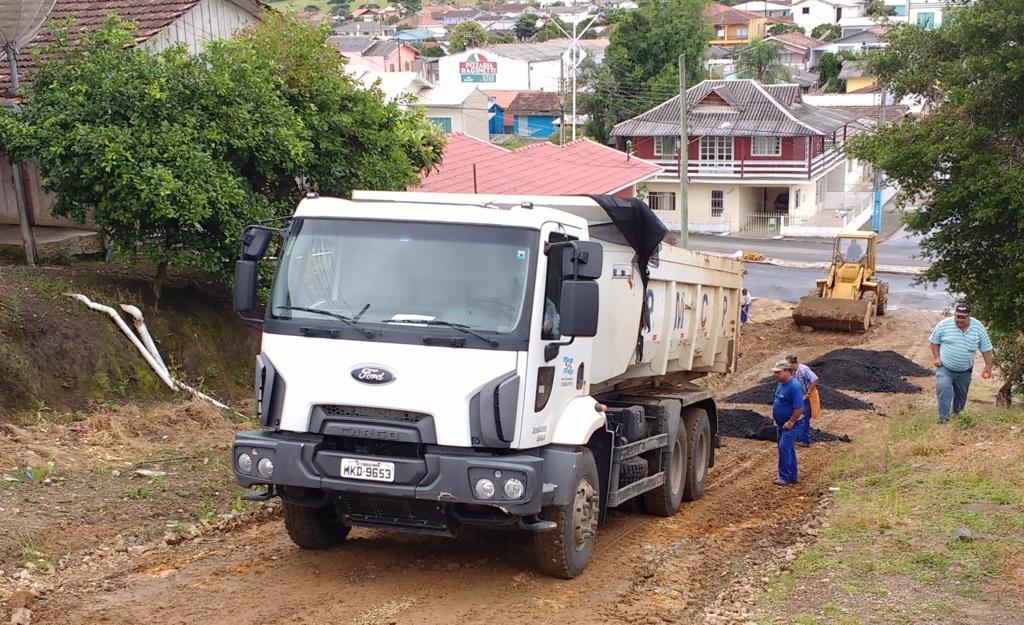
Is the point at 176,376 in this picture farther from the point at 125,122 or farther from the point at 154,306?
the point at 125,122

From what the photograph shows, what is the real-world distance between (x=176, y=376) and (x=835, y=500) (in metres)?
7.57

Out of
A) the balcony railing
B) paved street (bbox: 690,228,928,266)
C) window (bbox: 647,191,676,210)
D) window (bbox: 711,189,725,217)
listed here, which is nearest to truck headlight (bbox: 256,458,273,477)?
paved street (bbox: 690,228,928,266)

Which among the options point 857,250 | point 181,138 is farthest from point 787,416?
point 857,250

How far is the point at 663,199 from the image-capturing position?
51688 mm

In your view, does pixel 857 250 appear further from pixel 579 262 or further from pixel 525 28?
pixel 525 28

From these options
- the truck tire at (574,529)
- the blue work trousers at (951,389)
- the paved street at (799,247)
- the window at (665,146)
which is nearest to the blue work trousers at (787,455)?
the blue work trousers at (951,389)

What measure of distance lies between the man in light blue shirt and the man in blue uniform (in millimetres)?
2242

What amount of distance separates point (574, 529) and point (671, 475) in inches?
107

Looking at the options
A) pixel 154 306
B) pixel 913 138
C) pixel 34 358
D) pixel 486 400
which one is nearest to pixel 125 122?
pixel 154 306

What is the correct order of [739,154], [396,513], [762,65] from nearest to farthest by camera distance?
[396,513]
[739,154]
[762,65]

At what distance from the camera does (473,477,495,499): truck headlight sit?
22.2 ft

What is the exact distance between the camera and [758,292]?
34562mm

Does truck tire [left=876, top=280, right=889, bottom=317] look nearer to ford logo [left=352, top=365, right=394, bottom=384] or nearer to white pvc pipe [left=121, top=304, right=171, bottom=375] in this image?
white pvc pipe [left=121, top=304, right=171, bottom=375]

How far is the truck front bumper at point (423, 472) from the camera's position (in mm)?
6777
